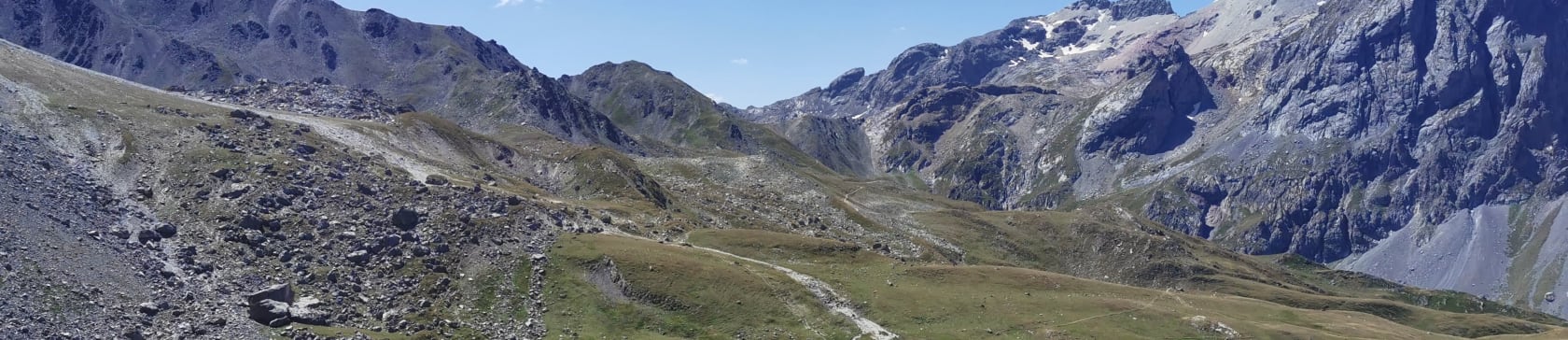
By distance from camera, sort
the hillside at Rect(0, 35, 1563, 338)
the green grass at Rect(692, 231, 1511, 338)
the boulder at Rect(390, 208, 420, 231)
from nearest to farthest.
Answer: the hillside at Rect(0, 35, 1563, 338) → the boulder at Rect(390, 208, 420, 231) → the green grass at Rect(692, 231, 1511, 338)

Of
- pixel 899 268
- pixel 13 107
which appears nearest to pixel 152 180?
pixel 13 107

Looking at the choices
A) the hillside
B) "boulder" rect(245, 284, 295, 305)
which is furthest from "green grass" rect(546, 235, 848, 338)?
"boulder" rect(245, 284, 295, 305)

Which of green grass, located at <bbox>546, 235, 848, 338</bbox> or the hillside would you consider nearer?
the hillside

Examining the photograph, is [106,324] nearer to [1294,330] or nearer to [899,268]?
[899,268]

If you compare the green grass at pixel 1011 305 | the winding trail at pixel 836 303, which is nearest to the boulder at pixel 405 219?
the winding trail at pixel 836 303

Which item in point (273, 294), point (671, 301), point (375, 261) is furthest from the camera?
point (671, 301)

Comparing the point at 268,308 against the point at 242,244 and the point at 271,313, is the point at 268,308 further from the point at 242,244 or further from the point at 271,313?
the point at 242,244

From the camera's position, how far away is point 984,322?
11331 centimetres

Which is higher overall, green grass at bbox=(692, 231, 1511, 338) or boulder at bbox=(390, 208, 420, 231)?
boulder at bbox=(390, 208, 420, 231)

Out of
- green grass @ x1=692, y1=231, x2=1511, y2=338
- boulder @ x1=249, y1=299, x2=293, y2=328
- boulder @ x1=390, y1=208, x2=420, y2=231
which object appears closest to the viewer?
boulder @ x1=249, y1=299, x2=293, y2=328

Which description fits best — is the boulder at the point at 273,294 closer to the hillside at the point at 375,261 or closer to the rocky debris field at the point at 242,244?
the rocky debris field at the point at 242,244

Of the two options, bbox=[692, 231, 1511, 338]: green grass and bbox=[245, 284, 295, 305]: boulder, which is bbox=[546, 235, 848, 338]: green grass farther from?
bbox=[245, 284, 295, 305]: boulder

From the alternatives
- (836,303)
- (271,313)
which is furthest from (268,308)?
(836,303)

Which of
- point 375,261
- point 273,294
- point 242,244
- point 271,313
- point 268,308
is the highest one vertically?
point 242,244
